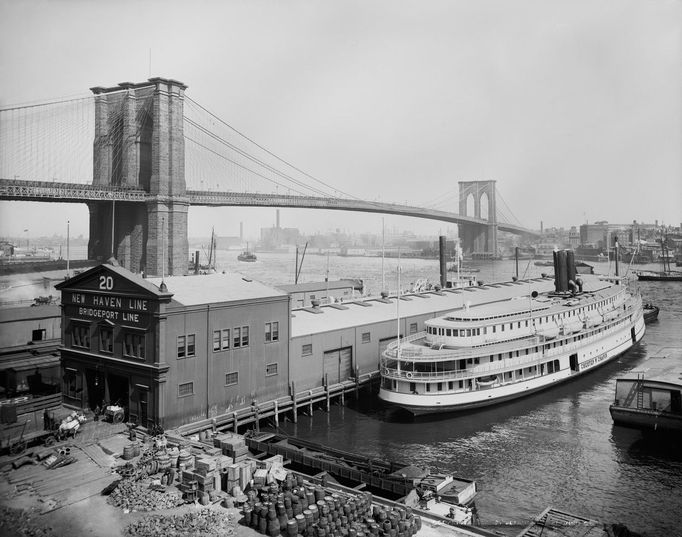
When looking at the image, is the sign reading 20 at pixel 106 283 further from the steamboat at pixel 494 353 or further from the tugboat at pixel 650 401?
the tugboat at pixel 650 401

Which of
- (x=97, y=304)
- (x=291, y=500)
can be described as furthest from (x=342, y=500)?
(x=97, y=304)

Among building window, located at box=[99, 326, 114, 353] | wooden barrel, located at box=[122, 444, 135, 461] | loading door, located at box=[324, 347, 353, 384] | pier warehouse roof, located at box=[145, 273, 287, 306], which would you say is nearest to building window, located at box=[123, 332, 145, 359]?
building window, located at box=[99, 326, 114, 353]

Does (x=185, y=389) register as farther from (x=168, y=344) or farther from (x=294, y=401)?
(x=294, y=401)

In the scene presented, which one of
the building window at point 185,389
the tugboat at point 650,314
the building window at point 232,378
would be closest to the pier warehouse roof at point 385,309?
the building window at point 232,378

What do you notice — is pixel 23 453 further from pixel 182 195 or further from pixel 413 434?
pixel 182 195

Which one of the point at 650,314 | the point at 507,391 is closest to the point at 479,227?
the point at 650,314
